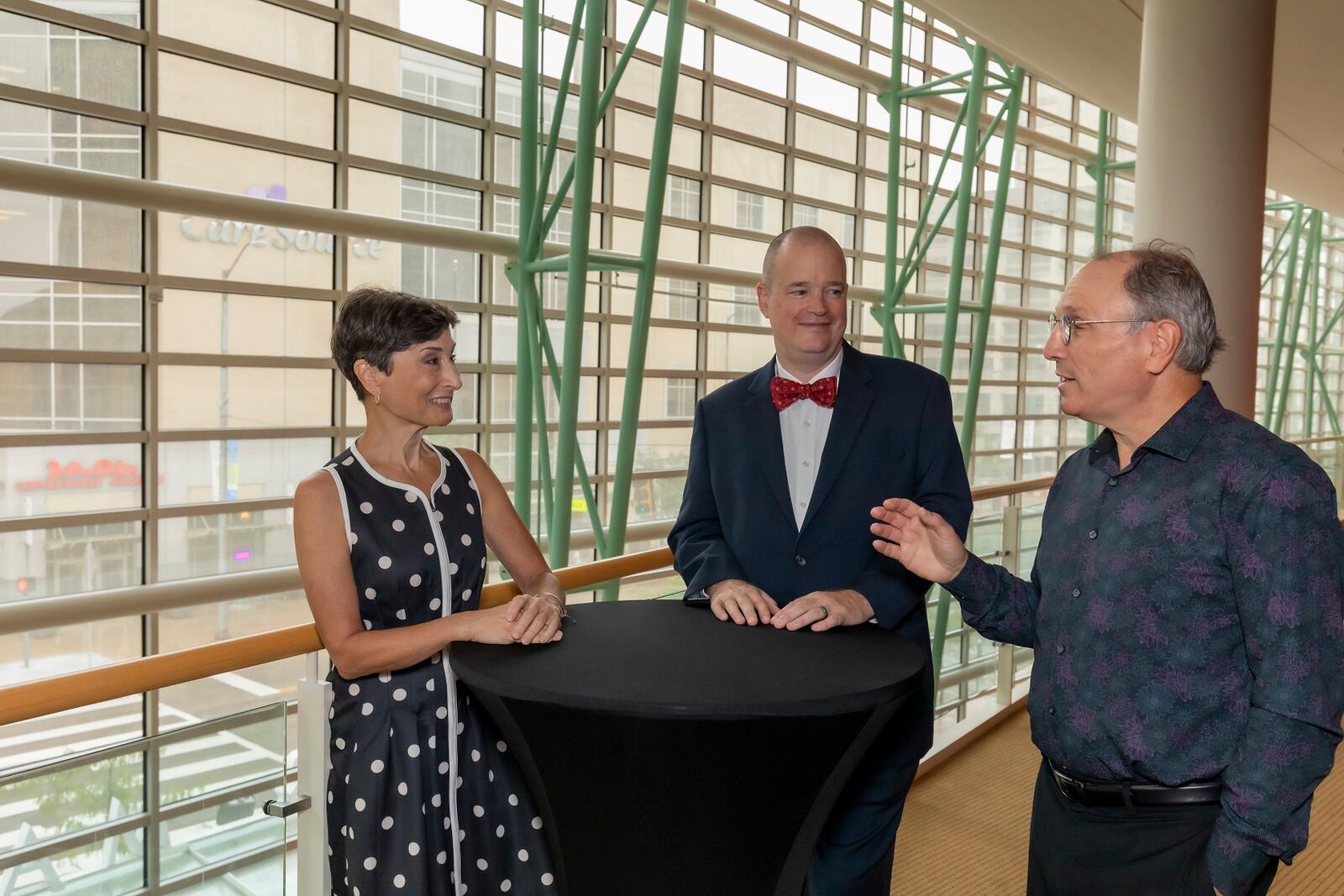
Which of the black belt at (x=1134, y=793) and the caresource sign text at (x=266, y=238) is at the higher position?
the caresource sign text at (x=266, y=238)

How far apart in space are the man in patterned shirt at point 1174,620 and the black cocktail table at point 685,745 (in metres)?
0.28

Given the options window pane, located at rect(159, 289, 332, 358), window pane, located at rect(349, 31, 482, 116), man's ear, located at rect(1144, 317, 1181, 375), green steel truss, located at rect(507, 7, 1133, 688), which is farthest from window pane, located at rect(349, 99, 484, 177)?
man's ear, located at rect(1144, 317, 1181, 375)

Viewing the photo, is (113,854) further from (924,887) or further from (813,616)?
(924,887)

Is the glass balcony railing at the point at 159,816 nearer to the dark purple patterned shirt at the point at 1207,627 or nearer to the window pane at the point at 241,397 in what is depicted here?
the dark purple patterned shirt at the point at 1207,627

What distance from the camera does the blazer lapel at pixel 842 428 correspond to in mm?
1936

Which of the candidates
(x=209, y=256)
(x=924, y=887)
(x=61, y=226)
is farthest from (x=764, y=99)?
(x=924, y=887)

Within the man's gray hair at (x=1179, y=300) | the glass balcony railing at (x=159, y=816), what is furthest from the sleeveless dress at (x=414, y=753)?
the man's gray hair at (x=1179, y=300)

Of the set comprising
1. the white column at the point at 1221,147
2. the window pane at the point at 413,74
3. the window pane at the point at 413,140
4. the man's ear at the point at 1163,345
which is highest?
the window pane at the point at 413,74

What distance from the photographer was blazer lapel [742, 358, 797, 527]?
197 cm

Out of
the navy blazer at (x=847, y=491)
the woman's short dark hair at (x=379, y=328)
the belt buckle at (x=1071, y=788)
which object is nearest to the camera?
the belt buckle at (x=1071, y=788)

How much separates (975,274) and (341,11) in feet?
37.6

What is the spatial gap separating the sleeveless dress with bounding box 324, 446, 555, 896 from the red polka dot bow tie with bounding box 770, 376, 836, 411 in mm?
640

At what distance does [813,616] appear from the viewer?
1.72 m

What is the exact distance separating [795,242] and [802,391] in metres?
0.28
